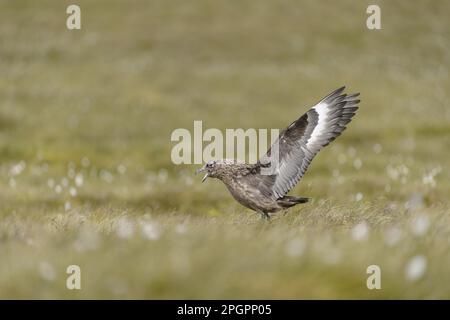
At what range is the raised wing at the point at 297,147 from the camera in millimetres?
7746

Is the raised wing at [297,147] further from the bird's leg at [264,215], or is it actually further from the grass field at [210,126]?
the grass field at [210,126]

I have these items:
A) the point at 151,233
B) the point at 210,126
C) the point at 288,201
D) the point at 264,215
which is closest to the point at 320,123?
the point at 288,201

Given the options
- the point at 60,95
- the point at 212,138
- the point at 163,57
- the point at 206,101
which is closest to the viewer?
the point at 212,138

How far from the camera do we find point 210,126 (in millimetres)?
21438

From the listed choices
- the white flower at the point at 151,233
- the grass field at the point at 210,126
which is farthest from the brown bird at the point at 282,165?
the white flower at the point at 151,233

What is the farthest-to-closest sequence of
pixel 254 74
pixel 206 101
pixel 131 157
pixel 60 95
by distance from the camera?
pixel 254 74 < pixel 206 101 < pixel 60 95 < pixel 131 157

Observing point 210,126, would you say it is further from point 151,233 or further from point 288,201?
Result: point 151,233

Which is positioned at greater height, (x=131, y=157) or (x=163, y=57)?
(x=163, y=57)

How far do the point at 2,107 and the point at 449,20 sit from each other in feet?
90.6

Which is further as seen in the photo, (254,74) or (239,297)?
(254,74)

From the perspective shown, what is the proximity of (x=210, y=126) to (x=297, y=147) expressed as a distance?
13.7 m
